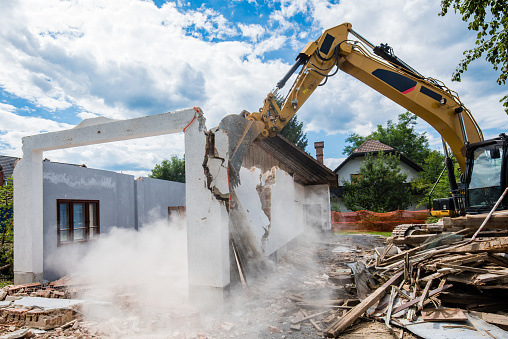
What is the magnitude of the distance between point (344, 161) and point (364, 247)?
17.3 metres

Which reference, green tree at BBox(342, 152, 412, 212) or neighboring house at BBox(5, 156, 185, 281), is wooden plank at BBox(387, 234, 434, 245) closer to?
neighboring house at BBox(5, 156, 185, 281)

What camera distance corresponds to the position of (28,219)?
7.28 metres

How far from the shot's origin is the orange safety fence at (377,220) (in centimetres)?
1923

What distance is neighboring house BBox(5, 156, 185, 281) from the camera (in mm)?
8133

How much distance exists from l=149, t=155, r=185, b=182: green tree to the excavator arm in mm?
34639

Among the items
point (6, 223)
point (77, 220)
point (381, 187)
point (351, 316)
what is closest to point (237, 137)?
point (351, 316)

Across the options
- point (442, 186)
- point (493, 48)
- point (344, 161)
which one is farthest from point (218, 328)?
point (344, 161)

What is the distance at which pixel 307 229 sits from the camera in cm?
1620

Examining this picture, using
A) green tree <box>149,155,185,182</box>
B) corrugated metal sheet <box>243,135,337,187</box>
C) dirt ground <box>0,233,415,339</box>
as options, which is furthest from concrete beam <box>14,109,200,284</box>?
green tree <box>149,155,185,182</box>

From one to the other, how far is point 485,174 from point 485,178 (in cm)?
9

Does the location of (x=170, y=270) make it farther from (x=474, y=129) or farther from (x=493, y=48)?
(x=493, y=48)

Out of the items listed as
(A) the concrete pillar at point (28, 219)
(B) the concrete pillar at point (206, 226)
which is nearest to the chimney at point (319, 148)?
(B) the concrete pillar at point (206, 226)

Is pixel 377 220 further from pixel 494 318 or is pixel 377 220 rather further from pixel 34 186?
pixel 34 186

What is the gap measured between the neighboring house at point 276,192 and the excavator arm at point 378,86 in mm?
1646
